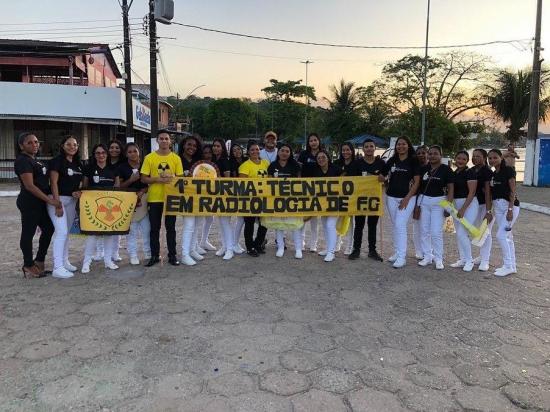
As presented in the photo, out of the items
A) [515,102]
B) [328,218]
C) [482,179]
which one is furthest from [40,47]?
[515,102]

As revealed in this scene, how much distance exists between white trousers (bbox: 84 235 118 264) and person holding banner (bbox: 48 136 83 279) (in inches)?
11.3

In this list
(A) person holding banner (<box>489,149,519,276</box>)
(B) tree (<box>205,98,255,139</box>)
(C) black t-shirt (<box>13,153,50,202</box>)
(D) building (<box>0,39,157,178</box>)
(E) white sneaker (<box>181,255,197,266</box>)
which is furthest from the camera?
(B) tree (<box>205,98,255,139</box>)

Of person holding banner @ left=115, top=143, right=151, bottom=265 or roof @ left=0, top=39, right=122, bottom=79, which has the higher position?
roof @ left=0, top=39, right=122, bottom=79

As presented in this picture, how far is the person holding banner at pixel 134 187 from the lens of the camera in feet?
20.3

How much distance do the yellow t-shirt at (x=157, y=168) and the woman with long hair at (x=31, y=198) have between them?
1.12 metres

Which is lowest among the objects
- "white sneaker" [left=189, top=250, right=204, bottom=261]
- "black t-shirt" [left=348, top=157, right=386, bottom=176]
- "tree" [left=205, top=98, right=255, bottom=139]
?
"white sneaker" [left=189, top=250, right=204, bottom=261]

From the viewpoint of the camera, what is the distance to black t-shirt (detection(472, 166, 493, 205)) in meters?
6.04

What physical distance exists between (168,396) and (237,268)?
10.4ft

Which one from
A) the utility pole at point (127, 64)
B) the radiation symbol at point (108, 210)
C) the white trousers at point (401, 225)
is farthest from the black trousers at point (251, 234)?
the utility pole at point (127, 64)

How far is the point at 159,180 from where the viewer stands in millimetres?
6074

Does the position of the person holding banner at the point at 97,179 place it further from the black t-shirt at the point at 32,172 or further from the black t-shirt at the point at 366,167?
the black t-shirt at the point at 366,167

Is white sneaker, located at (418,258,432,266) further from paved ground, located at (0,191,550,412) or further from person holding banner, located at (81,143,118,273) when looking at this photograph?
person holding banner, located at (81,143,118,273)

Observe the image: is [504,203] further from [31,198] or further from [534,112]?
[534,112]

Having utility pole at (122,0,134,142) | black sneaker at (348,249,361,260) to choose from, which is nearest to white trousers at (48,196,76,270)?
black sneaker at (348,249,361,260)
